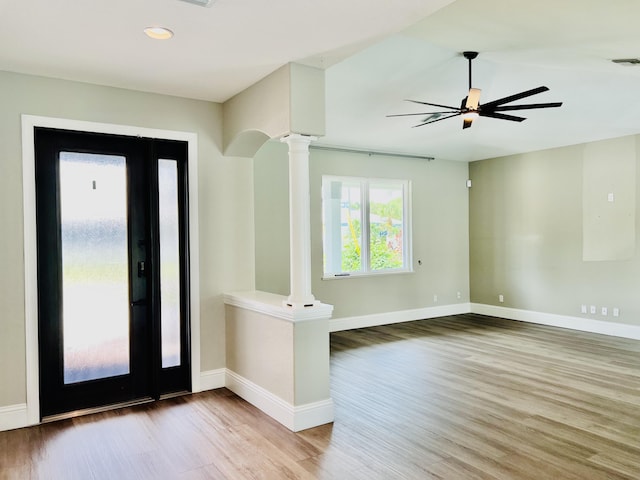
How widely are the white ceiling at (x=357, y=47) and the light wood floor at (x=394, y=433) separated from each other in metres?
2.64

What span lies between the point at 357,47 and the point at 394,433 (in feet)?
8.83

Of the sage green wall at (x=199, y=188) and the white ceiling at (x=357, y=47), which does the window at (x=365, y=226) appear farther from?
the sage green wall at (x=199, y=188)

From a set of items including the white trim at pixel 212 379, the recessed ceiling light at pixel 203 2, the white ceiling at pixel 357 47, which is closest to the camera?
the recessed ceiling light at pixel 203 2

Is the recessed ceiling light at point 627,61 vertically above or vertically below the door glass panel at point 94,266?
above

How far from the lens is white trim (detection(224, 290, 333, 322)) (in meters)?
3.30

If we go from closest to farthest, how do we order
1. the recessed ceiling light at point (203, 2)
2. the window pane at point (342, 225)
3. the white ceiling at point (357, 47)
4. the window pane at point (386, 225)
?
1. the recessed ceiling light at point (203, 2)
2. the white ceiling at point (357, 47)
3. the window pane at point (342, 225)
4. the window pane at point (386, 225)

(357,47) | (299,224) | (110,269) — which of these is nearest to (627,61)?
(357,47)

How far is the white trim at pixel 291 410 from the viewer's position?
3.28 metres

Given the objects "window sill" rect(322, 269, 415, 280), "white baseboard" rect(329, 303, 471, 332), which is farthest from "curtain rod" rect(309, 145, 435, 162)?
"white baseboard" rect(329, 303, 471, 332)

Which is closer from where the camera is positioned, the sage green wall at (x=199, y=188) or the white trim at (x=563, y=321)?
the sage green wall at (x=199, y=188)

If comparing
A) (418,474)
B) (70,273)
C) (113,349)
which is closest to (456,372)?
(418,474)

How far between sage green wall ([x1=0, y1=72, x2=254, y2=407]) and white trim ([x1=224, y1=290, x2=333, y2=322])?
0.79 ft

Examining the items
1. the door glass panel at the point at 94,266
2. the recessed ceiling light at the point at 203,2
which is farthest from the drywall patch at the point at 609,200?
the door glass panel at the point at 94,266

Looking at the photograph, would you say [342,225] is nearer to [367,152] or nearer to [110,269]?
[367,152]
